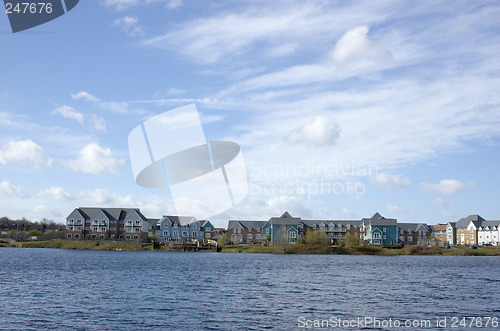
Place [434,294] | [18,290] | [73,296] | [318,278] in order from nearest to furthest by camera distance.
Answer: [73,296], [18,290], [434,294], [318,278]

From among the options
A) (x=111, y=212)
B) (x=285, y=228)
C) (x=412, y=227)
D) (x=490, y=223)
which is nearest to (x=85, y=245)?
(x=111, y=212)

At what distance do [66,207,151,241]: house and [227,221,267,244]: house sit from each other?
36.7 meters

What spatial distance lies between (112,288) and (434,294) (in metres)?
32.5

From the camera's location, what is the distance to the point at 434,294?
4722 centimetres

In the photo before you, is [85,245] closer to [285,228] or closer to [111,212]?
[111,212]

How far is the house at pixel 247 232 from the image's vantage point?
190000 mm

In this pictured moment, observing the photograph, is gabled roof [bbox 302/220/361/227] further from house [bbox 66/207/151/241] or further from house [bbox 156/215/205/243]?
house [bbox 66/207/151/241]

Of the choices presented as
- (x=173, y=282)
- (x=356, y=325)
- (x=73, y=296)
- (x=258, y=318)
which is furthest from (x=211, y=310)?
(x=173, y=282)

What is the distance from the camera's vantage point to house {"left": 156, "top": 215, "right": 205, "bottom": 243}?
18146 centimetres

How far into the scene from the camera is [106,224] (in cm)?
16788

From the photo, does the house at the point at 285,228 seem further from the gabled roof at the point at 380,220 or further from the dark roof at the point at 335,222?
the gabled roof at the point at 380,220

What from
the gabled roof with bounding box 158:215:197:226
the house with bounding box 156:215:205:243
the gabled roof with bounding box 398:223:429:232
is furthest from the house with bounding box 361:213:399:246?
the gabled roof with bounding box 158:215:197:226

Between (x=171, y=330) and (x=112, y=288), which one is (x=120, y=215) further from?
(x=171, y=330)

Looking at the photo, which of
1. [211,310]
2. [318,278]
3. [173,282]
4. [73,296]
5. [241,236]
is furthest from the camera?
[241,236]
